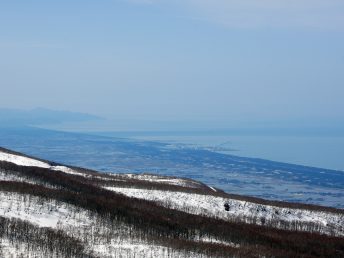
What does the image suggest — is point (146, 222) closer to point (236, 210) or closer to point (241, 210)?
point (236, 210)

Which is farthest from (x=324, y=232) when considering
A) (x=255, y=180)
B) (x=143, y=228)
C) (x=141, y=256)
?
(x=255, y=180)

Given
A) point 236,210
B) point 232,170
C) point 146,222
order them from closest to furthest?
1. point 146,222
2. point 236,210
3. point 232,170

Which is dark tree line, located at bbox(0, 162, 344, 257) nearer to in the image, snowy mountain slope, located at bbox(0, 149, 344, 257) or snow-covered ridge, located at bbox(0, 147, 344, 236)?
snowy mountain slope, located at bbox(0, 149, 344, 257)

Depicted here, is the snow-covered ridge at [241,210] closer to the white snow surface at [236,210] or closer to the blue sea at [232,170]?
the white snow surface at [236,210]

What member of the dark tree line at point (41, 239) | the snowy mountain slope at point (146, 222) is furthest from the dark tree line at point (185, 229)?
the dark tree line at point (41, 239)

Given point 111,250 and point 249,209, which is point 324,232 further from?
point 111,250

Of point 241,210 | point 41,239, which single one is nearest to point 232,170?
point 241,210

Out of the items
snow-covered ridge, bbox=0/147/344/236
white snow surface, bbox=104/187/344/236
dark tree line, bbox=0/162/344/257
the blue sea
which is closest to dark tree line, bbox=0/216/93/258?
dark tree line, bbox=0/162/344/257
